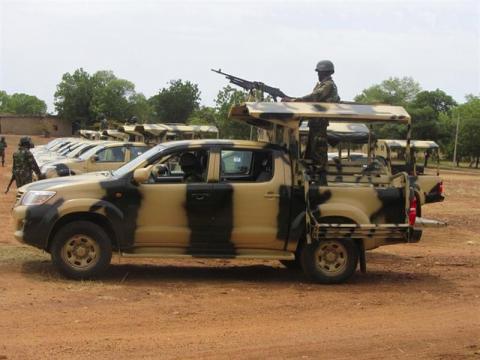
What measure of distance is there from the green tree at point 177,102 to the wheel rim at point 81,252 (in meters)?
64.8

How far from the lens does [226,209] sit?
8.43 m

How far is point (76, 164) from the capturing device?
17.4 meters

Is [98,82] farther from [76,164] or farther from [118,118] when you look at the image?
[76,164]

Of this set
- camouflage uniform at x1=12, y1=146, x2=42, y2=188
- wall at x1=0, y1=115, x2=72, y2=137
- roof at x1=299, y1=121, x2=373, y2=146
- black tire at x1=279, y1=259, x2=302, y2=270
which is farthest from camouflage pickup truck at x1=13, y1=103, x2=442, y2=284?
wall at x1=0, y1=115, x2=72, y2=137

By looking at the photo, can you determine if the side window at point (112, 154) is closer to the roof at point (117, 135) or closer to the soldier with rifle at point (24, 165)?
the soldier with rifle at point (24, 165)

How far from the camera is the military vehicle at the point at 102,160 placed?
1730cm

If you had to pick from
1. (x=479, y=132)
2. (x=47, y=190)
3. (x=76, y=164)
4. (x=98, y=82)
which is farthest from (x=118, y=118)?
(x=47, y=190)

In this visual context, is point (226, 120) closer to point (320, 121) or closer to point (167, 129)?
point (167, 129)

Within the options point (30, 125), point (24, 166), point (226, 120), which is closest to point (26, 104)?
point (30, 125)

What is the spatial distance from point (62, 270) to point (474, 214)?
13.5 meters

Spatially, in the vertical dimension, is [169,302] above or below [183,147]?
below

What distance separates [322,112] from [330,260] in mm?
1813

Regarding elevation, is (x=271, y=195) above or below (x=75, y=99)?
below

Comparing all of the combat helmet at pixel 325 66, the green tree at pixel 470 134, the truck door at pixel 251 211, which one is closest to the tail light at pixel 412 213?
the truck door at pixel 251 211
